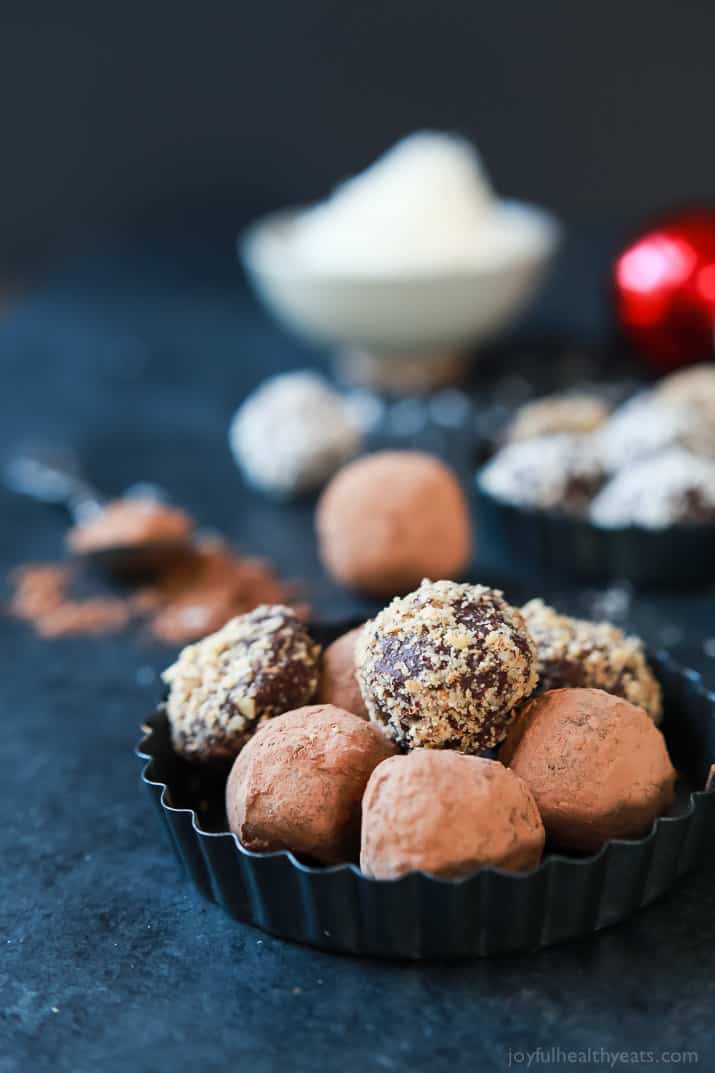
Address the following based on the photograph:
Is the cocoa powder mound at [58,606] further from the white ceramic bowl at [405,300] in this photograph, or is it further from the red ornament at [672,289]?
the red ornament at [672,289]

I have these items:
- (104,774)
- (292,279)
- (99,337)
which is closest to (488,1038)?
(104,774)

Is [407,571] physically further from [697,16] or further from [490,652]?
[697,16]

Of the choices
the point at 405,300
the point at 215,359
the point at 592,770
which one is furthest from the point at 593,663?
the point at 215,359

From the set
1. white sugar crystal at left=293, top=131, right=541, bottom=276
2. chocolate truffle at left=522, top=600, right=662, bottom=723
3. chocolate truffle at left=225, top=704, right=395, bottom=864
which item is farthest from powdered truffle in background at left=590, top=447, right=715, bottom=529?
white sugar crystal at left=293, top=131, right=541, bottom=276

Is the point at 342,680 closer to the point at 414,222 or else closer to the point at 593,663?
the point at 593,663

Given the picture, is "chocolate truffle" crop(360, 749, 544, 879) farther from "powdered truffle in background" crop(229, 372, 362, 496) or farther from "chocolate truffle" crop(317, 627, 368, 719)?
"powdered truffle in background" crop(229, 372, 362, 496)

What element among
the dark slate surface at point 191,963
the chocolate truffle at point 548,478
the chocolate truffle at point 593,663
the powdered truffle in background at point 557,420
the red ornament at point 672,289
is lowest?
the dark slate surface at point 191,963

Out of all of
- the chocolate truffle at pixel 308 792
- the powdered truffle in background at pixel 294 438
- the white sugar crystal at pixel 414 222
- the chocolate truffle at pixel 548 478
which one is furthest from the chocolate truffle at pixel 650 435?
the chocolate truffle at pixel 308 792
